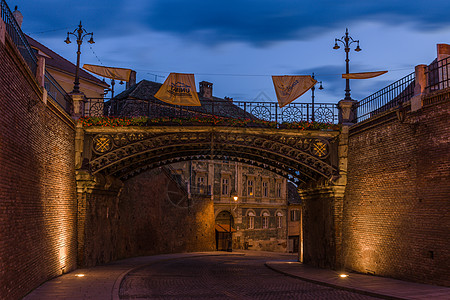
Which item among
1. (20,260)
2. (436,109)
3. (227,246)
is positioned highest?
(436,109)

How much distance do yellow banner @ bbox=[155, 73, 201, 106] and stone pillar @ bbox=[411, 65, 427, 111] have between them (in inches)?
380

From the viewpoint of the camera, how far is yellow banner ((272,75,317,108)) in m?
22.5

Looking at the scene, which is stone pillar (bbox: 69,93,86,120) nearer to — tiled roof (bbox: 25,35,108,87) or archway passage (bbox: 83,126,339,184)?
archway passage (bbox: 83,126,339,184)

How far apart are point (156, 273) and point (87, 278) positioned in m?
4.16

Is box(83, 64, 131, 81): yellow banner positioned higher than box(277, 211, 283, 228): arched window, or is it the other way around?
box(83, 64, 131, 81): yellow banner

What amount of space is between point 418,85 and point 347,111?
19.9 feet

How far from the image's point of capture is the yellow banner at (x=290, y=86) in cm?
2255

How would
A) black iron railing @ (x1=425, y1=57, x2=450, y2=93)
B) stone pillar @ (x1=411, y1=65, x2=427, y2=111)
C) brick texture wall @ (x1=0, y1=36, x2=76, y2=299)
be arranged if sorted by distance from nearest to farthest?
brick texture wall @ (x1=0, y1=36, x2=76, y2=299) → black iron railing @ (x1=425, y1=57, x2=450, y2=93) → stone pillar @ (x1=411, y1=65, x2=427, y2=111)

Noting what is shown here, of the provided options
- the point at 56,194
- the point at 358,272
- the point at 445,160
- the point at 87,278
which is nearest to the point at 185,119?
the point at 56,194

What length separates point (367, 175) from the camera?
20000 mm

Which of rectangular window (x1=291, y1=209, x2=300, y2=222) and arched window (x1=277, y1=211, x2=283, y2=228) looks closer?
arched window (x1=277, y1=211, x2=283, y2=228)

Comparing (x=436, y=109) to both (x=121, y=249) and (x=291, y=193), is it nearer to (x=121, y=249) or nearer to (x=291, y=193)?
(x=121, y=249)

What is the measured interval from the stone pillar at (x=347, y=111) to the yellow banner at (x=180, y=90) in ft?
22.4

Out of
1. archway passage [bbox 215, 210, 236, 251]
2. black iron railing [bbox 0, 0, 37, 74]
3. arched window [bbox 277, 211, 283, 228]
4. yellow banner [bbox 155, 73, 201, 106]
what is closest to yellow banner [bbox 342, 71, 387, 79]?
yellow banner [bbox 155, 73, 201, 106]
